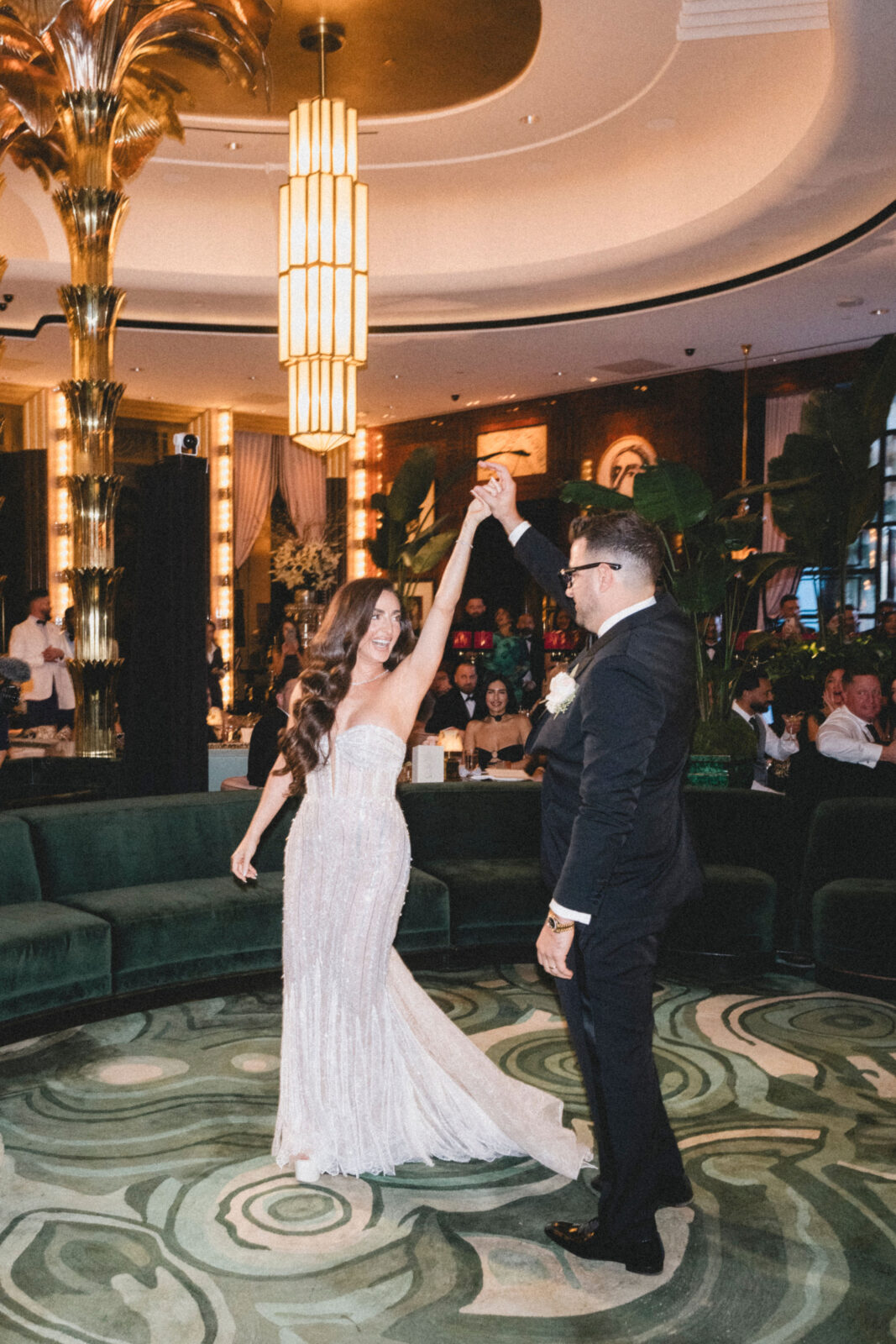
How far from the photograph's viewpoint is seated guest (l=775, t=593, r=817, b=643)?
925 cm

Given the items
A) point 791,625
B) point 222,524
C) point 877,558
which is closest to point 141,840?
point 791,625

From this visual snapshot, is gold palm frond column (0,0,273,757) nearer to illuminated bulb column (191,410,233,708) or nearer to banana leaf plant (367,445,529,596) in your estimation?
banana leaf plant (367,445,529,596)

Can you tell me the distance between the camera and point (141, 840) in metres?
4.96

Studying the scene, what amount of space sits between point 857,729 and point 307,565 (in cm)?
973

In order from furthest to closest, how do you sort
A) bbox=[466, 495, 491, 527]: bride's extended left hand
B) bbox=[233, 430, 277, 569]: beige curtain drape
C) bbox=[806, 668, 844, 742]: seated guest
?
→ 1. bbox=[233, 430, 277, 569]: beige curtain drape
2. bbox=[806, 668, 844, 742]: seated guest
3. bbox=[466, 495, 491, 527]: bride's extended left hand

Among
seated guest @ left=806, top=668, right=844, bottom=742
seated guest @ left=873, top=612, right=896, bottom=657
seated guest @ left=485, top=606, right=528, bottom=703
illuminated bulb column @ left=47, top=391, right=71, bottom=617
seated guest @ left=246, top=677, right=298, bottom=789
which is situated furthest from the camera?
illuminated bulb column @ left=47, top=391, right=71, bottom=617

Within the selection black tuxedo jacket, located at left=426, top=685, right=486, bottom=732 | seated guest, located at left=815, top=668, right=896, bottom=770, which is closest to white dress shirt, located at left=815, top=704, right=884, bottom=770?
seated guest, located at left=815, top=668, right=896, bottom=770

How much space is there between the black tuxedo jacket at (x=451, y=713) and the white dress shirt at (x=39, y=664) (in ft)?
11.4

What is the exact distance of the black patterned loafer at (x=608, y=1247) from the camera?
264 centimetres

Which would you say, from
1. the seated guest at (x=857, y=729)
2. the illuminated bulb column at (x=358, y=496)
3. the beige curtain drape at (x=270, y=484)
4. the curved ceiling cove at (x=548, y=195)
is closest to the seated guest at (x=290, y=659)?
the beige curtain drape at (x=270, y=484)

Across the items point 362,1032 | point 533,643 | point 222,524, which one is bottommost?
point 362,1032

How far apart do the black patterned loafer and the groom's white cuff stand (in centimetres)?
80

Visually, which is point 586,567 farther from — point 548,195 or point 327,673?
point 548,195

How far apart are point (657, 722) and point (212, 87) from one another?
24.3ft
